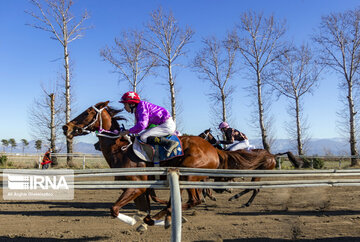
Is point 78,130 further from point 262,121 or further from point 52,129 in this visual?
point 262,121

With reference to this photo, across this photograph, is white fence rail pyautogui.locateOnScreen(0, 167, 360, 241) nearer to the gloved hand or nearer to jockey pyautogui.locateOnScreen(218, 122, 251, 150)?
the gloved hand

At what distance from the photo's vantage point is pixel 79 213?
21.6 ft

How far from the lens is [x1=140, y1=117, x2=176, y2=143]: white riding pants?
513cm

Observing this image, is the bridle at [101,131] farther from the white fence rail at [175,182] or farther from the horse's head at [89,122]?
the white fence rail at [175,182]

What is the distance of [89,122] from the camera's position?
5.46 metres

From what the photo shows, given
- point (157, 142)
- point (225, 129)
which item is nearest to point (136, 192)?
point (157, 142)

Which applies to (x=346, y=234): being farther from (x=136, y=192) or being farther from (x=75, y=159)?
(x=75, y=159)

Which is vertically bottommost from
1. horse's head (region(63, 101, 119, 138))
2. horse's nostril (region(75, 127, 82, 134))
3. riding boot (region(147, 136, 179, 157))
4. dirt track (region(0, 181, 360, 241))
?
dirt track (region(0, 181, 360, 241))

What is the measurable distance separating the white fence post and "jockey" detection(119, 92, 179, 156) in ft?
4.83

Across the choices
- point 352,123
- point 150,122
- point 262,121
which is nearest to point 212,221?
point 150,122

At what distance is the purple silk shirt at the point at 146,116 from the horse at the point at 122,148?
1.26 feet

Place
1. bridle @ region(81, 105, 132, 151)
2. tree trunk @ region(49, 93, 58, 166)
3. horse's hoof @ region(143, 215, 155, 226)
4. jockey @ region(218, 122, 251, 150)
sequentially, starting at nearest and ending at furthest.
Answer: horse's hoof @ region(143, 215, 155, 226), bridle @ region(81, 105, 132, 151), jockey @ region(218, 122, 251, 150), tree trunk @ region(49, 93, 58, 166)

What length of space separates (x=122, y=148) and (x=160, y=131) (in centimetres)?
66

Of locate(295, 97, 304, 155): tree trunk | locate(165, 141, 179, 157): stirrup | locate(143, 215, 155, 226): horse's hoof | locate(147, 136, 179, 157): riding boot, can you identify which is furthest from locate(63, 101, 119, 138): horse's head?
locate(295, 97, 304, 155): tree trunk
